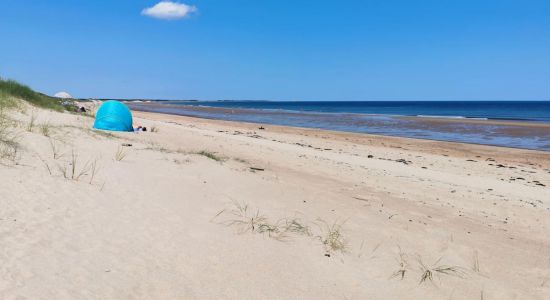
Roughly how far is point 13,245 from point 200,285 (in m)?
1.73

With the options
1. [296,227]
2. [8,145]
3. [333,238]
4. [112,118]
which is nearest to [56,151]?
[8,145]

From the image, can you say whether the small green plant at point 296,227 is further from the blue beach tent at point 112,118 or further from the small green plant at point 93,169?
the blue beach tent at point 112,118

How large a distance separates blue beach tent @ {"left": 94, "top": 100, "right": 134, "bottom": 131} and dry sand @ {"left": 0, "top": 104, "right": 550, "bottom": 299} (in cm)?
496

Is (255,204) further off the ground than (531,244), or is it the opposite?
(255,204)

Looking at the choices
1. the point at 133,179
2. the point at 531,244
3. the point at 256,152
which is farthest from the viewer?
the point at 256,152

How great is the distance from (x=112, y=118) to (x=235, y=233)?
1145 cm

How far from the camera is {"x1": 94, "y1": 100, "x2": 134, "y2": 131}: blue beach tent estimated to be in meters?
14.6

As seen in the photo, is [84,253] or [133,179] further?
[133,179]

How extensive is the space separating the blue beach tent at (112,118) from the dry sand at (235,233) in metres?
4.96

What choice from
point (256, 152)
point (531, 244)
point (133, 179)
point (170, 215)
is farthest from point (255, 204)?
point (256, 152)

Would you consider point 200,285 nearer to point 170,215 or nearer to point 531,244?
point 170,215

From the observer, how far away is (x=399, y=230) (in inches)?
244

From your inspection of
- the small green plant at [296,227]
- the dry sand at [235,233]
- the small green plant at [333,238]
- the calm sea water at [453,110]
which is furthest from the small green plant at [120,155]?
the calm sea water at [453,110]

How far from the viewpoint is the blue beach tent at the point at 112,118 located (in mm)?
14641
